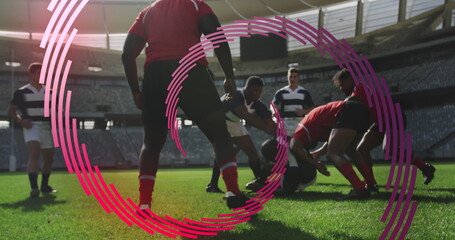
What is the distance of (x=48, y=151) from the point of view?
6750mm

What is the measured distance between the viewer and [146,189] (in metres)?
3.49

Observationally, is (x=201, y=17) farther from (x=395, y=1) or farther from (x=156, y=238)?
(x=395, y=1)

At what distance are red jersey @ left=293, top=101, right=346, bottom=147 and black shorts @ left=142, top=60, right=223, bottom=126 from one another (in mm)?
2338

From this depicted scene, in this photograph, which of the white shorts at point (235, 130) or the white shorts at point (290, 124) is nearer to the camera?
the white shorts at point (235, 130)

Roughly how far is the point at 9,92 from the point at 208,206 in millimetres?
38312

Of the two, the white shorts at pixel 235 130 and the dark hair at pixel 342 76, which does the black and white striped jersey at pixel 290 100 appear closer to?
the white shorts at pixel 235 130

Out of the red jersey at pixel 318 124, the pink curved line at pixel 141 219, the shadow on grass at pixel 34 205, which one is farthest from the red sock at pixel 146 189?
the red jersey at pixel 318 124

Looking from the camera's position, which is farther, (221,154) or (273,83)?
(273,83)

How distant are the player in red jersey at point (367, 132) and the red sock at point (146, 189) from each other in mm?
2585

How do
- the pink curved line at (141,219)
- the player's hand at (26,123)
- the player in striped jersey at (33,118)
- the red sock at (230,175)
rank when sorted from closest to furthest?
→ the pink curved line at (141,219)
the red sock at (230,175)
the player's hand at (26,123)
the player in striped jersey at (33,118)

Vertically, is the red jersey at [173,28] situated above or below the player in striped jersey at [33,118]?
above

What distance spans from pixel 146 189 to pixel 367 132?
4.16m

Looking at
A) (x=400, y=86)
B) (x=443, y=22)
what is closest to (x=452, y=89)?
(x=400, y=86)

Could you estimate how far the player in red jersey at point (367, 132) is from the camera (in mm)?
4930
